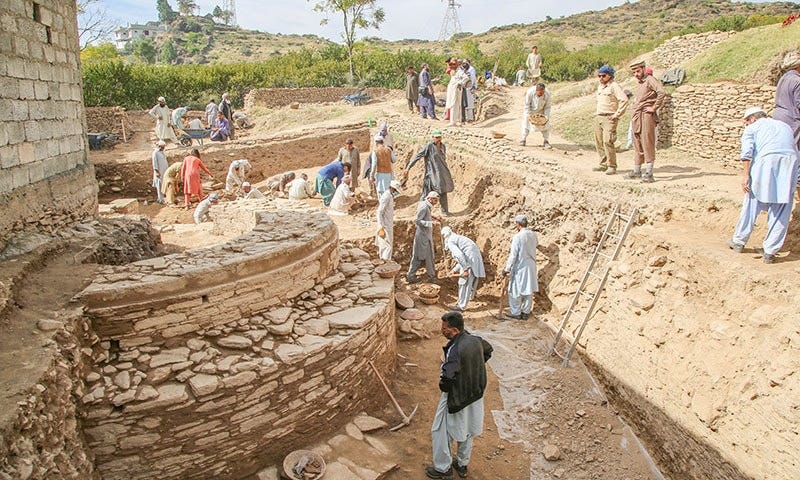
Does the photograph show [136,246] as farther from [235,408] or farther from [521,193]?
[521,193]

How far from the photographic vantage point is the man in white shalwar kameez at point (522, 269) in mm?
8359

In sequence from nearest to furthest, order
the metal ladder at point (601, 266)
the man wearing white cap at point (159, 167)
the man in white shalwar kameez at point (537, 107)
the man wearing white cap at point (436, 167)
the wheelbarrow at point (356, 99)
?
the metal ladder at point (601, 266)
the man wearing white cap at point (436, 167)
the man in white shalwar kameez at point (537, 107)
the man wearing white cap at point (159, 167)
the wheelbarrow at point (356, 99)

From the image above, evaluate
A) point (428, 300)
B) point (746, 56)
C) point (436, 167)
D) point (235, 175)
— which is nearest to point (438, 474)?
point (428, 300)

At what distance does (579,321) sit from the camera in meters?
7.89

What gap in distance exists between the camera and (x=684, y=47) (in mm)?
15422

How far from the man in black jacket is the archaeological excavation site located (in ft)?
1.22

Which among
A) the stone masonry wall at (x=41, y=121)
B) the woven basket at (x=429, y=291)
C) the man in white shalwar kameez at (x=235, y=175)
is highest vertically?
the stone masonry wall at (x=41, y=121)

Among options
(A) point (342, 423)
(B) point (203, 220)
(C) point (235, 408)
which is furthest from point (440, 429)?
(B) point (203, 220)

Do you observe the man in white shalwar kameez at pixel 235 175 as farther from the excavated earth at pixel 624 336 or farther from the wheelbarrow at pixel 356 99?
the wheelbarrow at pixel 356 99

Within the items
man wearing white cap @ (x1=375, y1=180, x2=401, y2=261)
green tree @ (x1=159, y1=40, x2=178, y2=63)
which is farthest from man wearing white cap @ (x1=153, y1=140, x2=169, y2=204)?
green tree @ (x1=159, y1=40, x2=178, y2=63)

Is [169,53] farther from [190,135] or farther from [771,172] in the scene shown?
[771,172]

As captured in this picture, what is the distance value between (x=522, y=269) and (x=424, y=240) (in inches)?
69.7

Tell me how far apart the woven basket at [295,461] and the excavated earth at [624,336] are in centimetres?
79

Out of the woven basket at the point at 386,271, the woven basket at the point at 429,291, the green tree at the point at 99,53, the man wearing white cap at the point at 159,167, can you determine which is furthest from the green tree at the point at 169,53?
the woven basket at the point at 386,271
